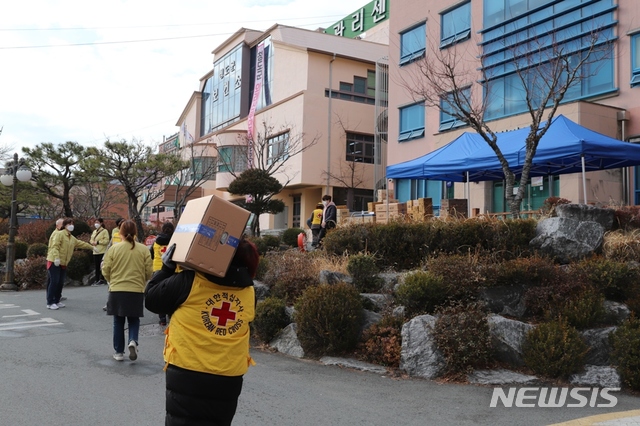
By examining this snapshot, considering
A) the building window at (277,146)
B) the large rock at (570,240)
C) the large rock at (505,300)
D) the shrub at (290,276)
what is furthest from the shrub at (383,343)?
the building window at (277,146)

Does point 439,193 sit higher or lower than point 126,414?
higher

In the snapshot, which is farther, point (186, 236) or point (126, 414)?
point (126, 414)

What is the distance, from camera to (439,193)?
2248cm

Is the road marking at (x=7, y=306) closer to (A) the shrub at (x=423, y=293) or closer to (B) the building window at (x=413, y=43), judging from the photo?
(A) the shrub at (x=423, y=293)

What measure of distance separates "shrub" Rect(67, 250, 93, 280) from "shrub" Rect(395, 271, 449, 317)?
12445 millimetres

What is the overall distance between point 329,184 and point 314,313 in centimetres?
2255

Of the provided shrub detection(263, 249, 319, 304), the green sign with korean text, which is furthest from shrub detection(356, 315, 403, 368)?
the green sign with korean text

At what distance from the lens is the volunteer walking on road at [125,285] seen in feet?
23.8

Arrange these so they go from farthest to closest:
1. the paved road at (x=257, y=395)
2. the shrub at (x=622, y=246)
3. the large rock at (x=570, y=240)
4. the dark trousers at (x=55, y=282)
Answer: the dark trousers at (x=55, y=282), the large rock at (x=570, y=240), the shrub at (x=622, y=246), the paved road at (x=257, y=395)

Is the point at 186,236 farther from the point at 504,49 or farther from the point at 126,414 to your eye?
the point at 504,49

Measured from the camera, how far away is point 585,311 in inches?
291

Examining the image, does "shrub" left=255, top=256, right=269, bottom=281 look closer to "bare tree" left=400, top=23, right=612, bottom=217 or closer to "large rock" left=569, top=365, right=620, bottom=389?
"bare tree" left=400, top=23, right=612, bottom=217

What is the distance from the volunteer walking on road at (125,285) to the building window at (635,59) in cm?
1481

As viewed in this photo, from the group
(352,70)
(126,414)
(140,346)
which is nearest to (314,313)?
(140,346)
